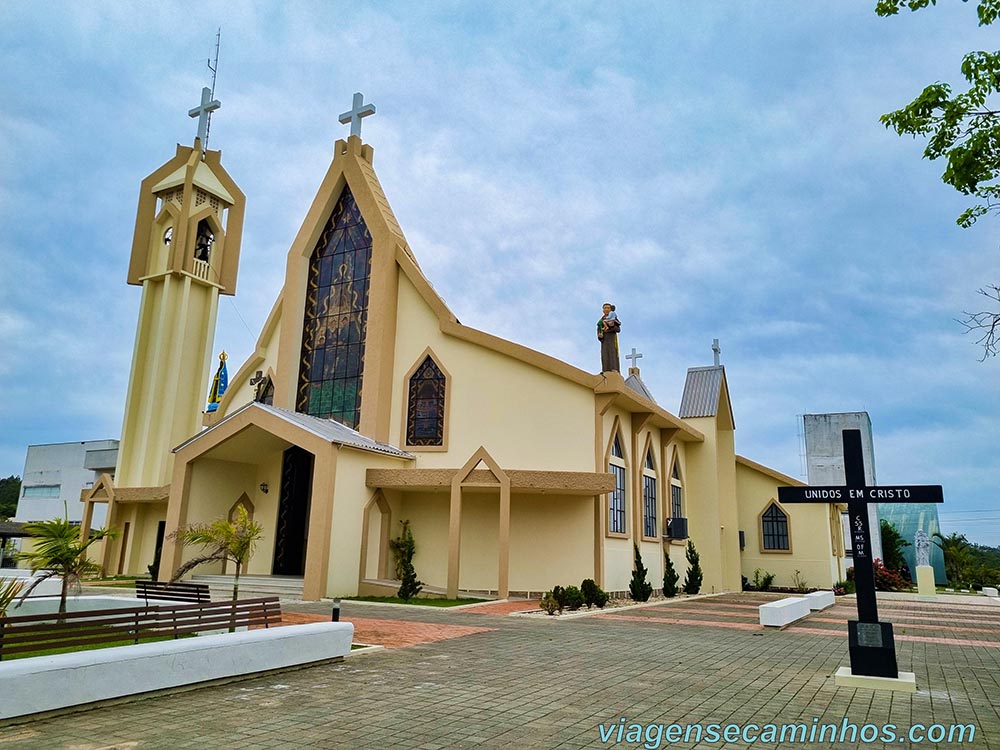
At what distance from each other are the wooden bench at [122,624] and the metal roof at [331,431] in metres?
8.08

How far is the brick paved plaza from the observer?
540cm

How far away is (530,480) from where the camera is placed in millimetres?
17141

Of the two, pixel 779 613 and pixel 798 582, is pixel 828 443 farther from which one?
pixel 779 613

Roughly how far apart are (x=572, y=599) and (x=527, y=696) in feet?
30.3

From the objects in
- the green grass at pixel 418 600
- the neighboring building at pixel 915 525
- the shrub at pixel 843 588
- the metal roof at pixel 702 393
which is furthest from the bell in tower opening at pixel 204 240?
the neighboring building at pixel 915 525

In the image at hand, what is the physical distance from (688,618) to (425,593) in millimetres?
6460

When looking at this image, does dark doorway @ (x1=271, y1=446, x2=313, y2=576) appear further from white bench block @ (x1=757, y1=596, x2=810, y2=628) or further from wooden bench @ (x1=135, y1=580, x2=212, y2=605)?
white bench block @ (x1=757, y1=596, x2=810, y2=628)

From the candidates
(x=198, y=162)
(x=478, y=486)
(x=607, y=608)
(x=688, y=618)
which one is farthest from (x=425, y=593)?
(x=198, y=162)

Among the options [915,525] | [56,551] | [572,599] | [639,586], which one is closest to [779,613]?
[572,599]

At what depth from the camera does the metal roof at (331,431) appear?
17641 mm

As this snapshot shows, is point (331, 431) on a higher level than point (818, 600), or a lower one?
higher

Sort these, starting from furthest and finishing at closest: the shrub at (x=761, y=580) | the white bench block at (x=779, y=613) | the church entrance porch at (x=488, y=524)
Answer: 1. the shrub at (x=761, y=580)
2. the church entrance porch at (x=488, y=524)
3. the white bench block at (x=779, y=613)

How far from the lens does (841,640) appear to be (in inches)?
472

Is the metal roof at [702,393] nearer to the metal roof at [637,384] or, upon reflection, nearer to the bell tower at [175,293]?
the metal roof at [637,384]
